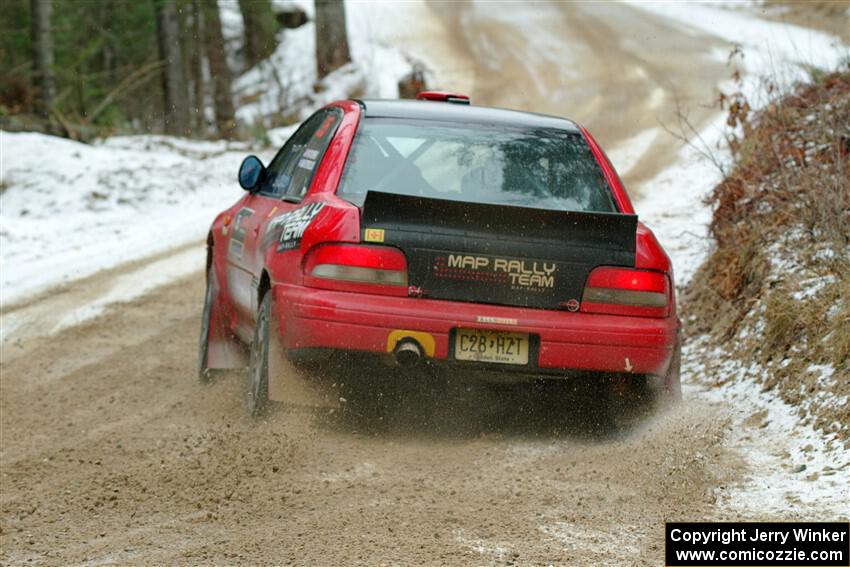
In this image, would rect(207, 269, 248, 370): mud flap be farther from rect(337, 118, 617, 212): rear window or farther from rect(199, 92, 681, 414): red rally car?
rect(337, 118, 617, 212): rear window

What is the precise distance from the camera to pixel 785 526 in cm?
451

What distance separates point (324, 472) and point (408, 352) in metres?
0.66

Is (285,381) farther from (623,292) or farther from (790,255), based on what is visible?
(790,255)

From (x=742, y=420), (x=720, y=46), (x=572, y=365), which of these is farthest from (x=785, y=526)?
(x=720, y=46)

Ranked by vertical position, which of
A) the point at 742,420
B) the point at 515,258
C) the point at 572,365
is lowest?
the point at 742,420

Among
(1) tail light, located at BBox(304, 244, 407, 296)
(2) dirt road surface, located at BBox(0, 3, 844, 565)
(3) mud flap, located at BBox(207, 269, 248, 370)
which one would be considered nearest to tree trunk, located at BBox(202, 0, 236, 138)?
(3) mud flap, located at BBox(207, 269, 248, 370)

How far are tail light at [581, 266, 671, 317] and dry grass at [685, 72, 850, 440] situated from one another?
3.14ft

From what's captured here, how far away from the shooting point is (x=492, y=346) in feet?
18.6

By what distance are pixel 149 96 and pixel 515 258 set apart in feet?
118

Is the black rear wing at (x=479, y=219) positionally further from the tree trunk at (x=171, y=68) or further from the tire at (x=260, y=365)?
the tree trunk at (x=171, y=68)

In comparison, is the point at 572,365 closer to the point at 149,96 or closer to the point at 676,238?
the point at 676,238

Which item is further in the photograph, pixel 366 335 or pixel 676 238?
pixel 676 238

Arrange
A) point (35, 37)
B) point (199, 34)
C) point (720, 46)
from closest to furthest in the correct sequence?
point (35, 37), point (720, 46), point (199, 34)

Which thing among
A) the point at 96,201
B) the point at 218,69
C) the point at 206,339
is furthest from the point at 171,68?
the point at 206,339
